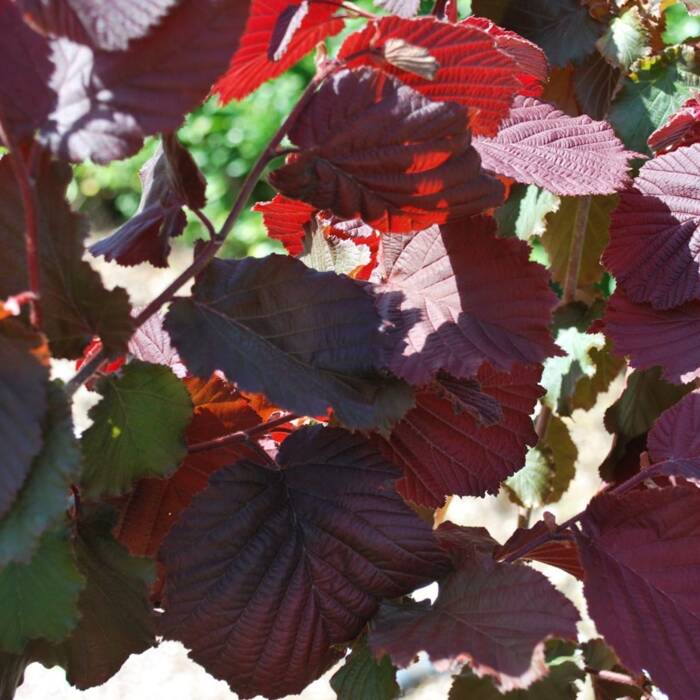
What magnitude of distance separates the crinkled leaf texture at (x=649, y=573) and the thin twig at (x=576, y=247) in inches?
26.6

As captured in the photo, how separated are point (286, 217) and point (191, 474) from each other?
273 mm

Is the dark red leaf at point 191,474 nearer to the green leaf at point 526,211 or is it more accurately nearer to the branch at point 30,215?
the branch at point 30,215

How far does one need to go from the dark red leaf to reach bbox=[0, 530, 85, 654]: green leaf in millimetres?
156

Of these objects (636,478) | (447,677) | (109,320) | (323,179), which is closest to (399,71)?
(323,179)

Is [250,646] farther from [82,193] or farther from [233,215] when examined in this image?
[82,193]

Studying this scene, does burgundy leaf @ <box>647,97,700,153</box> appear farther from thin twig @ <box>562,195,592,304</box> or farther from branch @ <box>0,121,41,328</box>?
branch @ <box>0,121,41,328</box>

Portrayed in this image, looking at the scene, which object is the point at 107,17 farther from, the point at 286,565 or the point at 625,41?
the point at 625,41

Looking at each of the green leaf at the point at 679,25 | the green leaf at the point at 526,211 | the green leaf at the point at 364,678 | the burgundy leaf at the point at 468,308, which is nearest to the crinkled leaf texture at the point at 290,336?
the burgundy leaf at the point at 468,308

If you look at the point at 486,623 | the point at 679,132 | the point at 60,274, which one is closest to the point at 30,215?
the point at 60,274

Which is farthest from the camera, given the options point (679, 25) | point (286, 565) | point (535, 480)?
point (679, 25)

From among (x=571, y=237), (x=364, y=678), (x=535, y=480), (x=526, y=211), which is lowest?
(x=535, y=480)

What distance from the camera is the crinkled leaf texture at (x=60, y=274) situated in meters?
0.69

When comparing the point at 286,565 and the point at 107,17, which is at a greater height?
the point at 107,17

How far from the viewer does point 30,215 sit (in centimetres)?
63
